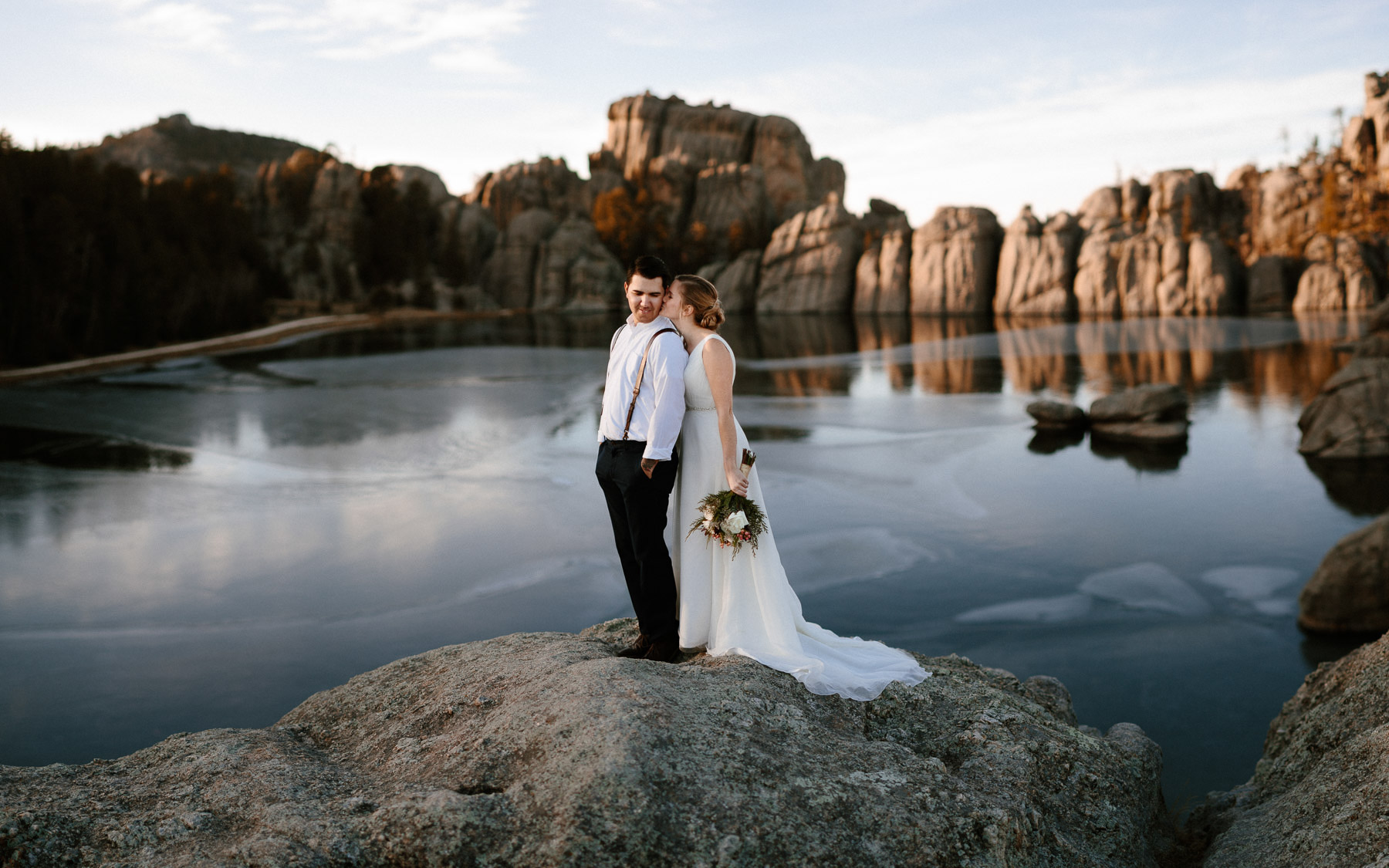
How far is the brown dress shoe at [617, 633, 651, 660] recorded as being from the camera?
5098mm

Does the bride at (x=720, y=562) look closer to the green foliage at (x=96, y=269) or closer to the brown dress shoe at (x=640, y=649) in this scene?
the brown dress shoe at (x=640, y=649)

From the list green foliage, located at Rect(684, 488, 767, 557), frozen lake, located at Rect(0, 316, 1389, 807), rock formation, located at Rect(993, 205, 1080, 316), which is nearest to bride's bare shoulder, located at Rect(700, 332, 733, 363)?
green foliage, located at Rect(684, 488, 767, 557)

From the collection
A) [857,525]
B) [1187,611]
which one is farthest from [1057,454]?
[1187,611]

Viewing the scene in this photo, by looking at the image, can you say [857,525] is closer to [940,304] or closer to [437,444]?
[437,444]

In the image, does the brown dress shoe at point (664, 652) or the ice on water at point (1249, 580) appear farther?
the ice on water at point (1249, 580)

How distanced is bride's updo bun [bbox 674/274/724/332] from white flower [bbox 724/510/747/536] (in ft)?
3.08

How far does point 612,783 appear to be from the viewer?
10.7 feet

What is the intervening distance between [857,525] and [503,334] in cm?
3708

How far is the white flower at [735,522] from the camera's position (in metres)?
4.71

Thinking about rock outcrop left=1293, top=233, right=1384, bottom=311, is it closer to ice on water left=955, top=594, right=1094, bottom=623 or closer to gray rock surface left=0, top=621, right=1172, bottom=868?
ice on water left=955, top=594, right=1094, bottom=623

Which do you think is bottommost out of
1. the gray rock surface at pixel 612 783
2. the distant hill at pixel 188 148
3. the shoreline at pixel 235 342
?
the gray rock surface at pixel 612 783

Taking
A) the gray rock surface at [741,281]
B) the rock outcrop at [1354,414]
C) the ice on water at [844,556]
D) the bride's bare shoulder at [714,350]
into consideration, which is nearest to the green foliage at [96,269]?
the ice on water at [844,556]

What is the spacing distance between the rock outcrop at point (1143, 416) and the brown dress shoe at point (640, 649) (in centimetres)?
1584

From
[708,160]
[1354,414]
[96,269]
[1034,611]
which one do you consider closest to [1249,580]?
[1034,611]
